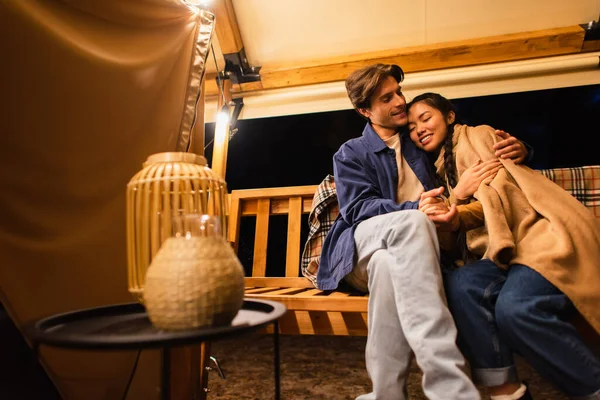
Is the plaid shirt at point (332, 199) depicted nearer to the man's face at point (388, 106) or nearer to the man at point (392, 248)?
the man at point (392, 248)

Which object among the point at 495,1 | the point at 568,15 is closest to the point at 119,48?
the point at 495,1

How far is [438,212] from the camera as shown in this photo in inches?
47.5

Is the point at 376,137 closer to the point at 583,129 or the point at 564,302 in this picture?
the point at 564,302

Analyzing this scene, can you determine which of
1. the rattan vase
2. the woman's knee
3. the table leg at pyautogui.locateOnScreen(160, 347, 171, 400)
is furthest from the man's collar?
the table leg at pyautogui.locateOnScreen(160, 347, 171, 400)

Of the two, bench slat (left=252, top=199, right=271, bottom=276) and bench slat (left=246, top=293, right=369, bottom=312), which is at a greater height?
bench slat (left=252, top=199, right=271, bottom=276)

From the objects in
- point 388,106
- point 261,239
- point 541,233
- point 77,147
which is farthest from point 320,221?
point 77,147

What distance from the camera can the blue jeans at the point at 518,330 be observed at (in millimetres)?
940

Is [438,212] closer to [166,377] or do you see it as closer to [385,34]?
[166,377]

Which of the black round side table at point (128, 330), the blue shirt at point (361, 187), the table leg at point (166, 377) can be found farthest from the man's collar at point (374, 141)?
the table leg at point (166, 377)

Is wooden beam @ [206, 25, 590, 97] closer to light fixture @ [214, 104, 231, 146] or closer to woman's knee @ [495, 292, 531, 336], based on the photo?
light fixture @ [214, 104, 231, 146]

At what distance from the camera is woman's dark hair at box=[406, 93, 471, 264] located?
141cm

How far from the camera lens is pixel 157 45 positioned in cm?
127

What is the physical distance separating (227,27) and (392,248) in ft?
5.65

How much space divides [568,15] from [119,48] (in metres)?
2.21
